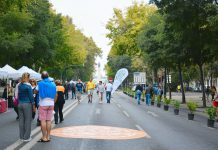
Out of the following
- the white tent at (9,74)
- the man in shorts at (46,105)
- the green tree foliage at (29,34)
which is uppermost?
the green tree foliage at (29,34)

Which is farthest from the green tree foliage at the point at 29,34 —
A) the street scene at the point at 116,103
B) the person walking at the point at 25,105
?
the person walking at the point at 25,105

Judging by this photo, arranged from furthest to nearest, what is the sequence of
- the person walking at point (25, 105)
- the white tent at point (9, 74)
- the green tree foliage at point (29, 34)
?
1. the green tree foliage at point (29, 34)
2. the white tent at point (9, 74)
3. the person walking at point (25, 105)

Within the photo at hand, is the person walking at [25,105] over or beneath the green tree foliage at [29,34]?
beneath

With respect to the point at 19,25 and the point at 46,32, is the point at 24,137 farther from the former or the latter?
the point at 46,32

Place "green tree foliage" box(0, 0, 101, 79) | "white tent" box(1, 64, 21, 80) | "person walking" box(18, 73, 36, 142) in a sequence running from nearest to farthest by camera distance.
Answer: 1. "person walking" box(18, 73, 36, 142)
2. "white tent" box(1, 64, 21, 80)
3. "green tree foliage" box(0, 0, 101, 79)

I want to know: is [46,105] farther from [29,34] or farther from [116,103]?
[29,34]

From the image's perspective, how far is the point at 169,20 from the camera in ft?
78.0

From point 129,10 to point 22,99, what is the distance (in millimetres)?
53915

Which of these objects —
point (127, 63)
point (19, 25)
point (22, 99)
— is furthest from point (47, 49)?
point (127, 63)

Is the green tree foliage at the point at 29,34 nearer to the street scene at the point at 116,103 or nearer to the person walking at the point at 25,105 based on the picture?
the street scene at the point at 116,103

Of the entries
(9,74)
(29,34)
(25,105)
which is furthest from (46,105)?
(29,34)

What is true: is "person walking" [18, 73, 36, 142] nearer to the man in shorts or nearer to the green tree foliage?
the man in shorts

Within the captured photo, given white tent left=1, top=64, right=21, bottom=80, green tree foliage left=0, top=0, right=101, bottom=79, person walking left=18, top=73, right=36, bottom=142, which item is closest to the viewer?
person walking left=18, top=73, right=36, bottom=142

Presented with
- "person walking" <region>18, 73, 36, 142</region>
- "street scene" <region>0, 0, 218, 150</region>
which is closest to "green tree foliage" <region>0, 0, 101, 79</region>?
"street scene" <region>0, 0, 218, 150</region>
